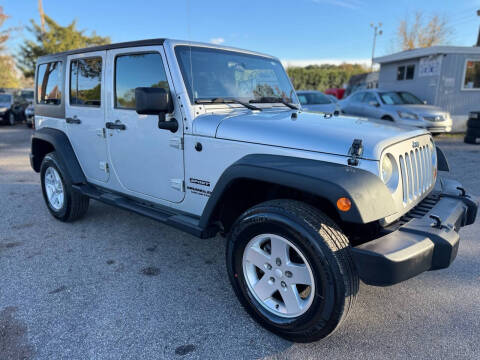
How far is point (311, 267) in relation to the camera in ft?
6.81

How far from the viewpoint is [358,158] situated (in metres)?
2.09

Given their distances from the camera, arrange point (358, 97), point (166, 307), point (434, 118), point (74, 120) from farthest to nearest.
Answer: point (358, 97), point (434, 118), point (74, 120), point (166, 307)

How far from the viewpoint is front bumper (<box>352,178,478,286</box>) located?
6.21ft

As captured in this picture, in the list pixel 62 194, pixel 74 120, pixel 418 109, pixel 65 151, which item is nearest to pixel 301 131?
pixel 74 120

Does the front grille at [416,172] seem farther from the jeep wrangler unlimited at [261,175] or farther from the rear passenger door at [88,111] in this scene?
the rear passenger door at [88,111]

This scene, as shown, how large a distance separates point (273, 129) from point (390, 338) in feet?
→ 5.17

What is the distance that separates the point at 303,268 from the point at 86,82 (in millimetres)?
3032

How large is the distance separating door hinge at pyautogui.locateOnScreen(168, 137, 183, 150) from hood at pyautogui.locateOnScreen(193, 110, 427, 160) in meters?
0.18

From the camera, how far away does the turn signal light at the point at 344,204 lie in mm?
1901

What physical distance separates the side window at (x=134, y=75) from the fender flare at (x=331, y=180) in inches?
46.1

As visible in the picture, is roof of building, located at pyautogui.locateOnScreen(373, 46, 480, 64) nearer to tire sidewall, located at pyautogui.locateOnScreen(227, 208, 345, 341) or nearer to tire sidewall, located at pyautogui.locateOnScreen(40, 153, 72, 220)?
tire sidewall, located at pyautogui.locateOnScreen(40, 153, 72, 220)

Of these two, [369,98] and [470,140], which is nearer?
[470,140]

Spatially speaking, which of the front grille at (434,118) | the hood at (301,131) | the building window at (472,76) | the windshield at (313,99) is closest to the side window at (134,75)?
the hood at (301,131)

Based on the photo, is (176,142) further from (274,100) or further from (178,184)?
(274,100)
